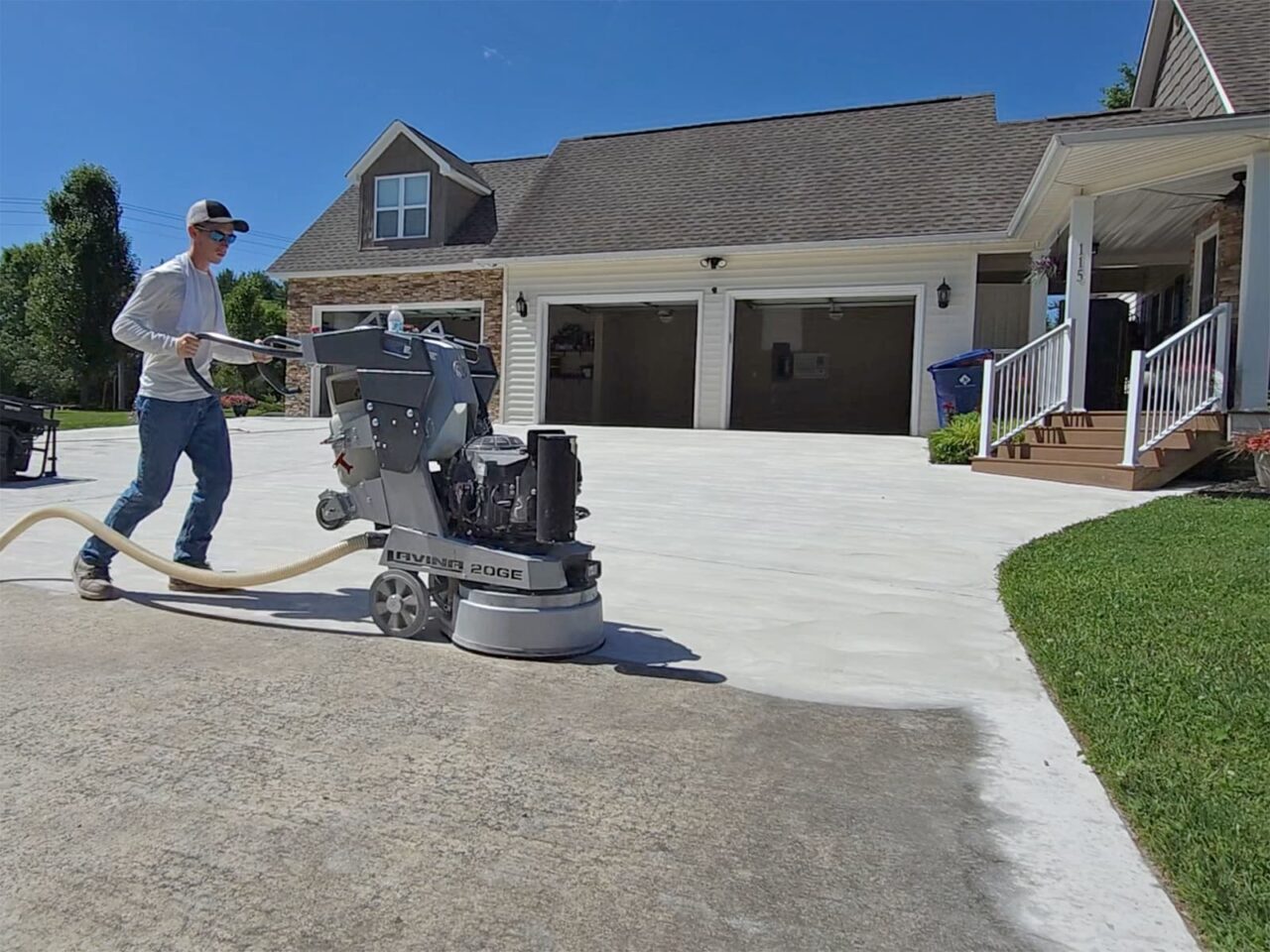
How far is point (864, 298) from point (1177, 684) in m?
13.0

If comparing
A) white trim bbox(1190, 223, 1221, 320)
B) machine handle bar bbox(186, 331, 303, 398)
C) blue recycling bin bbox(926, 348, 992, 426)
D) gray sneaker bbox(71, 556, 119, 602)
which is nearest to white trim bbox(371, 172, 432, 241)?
blue recycling bin bbox(926, 348, 992, 426)

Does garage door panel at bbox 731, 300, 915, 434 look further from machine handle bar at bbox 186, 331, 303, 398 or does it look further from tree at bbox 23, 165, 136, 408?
tree at bbox 23, 165, 136, 408

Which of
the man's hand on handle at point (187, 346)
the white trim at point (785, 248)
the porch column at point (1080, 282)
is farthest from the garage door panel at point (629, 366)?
the man's hand on handle at point (187, 346)

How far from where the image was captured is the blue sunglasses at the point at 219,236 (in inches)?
158

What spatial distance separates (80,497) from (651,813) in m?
6.82

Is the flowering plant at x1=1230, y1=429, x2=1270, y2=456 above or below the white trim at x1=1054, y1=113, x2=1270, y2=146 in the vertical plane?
below

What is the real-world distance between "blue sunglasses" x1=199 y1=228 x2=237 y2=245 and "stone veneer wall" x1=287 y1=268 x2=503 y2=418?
12474mm

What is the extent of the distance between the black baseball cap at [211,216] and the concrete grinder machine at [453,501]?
33.4 inches

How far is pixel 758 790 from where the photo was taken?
87.4 inches

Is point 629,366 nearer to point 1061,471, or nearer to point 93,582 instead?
point 1061,471

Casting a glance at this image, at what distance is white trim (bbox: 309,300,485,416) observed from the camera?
17500 millimetres

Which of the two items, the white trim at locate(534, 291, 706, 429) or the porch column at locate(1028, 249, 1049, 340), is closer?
the porch column at locate(1028, 249, 1049, 340)

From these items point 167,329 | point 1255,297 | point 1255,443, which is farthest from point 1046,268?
point 167,329

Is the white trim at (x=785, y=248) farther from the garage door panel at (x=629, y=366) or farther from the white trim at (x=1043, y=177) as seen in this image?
the garage door panel at (x=629, y=366)
